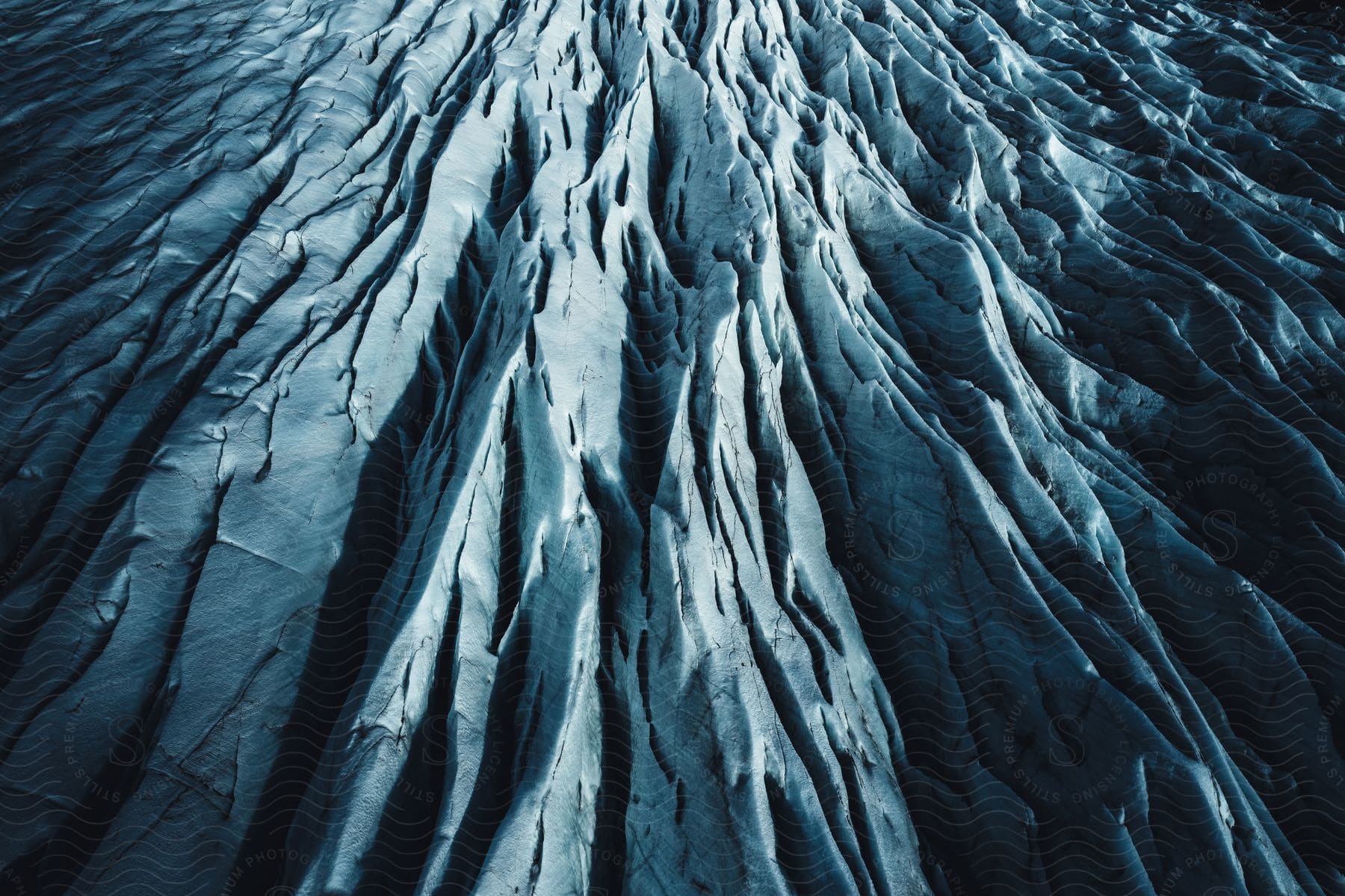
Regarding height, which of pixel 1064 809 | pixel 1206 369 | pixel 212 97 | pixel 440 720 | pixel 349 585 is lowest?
pixel 1064 809

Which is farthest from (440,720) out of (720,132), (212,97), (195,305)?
(212,97)

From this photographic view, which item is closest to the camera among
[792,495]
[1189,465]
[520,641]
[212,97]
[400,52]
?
[520,641]

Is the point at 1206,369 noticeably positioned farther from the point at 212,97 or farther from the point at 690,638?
the point at 212,97

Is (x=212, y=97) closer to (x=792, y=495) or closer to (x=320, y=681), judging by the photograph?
(x=320, y=681)

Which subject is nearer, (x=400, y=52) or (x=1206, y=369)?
(x=1206, y=369)

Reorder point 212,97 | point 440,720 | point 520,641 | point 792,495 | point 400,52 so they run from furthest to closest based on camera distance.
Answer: point 400,52
point 212,97
point 792,495
point 520,641
point 440,720

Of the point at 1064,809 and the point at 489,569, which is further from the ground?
the point at 489,569

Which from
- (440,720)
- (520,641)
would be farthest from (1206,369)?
(440,720)
